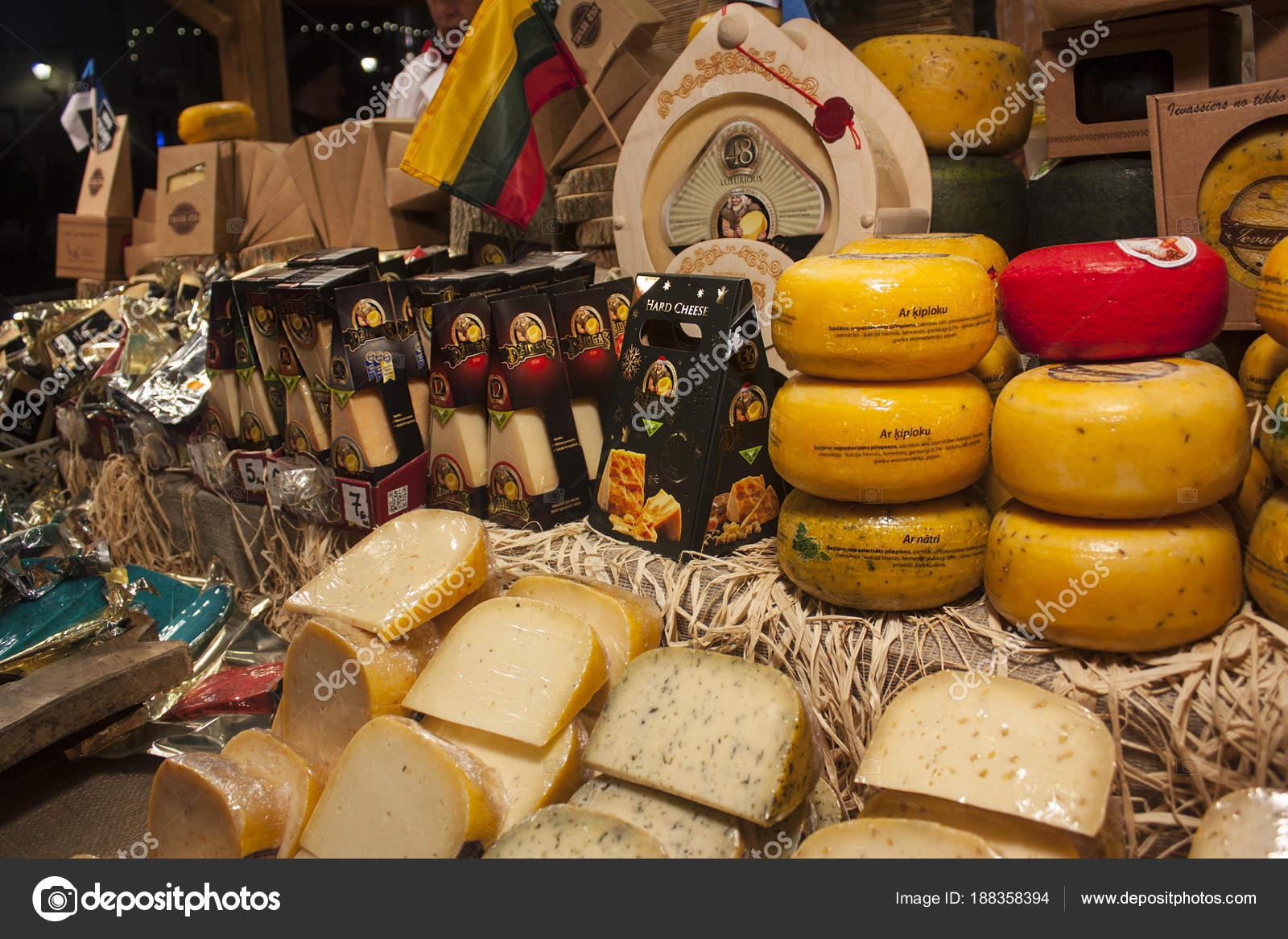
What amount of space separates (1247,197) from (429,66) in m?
3.56

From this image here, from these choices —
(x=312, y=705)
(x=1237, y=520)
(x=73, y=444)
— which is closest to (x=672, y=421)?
(x=312, y=705)

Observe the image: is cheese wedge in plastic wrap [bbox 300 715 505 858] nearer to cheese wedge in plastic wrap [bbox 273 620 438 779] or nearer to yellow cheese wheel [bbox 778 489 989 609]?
cheese wedge in plastic wrap [bbox 273 620 438 779]

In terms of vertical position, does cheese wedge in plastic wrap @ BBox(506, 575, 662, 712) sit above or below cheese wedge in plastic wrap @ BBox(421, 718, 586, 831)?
above

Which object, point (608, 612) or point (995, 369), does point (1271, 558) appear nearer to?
point (995, 369)

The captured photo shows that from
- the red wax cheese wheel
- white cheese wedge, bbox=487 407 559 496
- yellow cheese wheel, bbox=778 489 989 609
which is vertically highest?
the red wax cheese wheel

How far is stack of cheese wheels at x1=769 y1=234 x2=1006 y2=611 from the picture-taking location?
48.3 inches

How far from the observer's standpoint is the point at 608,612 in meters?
1.37

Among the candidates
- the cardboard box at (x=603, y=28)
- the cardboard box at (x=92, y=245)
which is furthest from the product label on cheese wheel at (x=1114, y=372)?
the cardboard box at (x=92, y=245)

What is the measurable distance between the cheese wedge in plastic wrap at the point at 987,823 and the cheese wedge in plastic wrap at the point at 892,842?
0.03m

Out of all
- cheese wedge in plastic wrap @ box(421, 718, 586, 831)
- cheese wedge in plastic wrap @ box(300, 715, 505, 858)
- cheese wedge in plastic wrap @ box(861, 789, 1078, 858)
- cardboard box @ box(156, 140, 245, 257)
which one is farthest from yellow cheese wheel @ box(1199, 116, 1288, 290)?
cardboard box @ box(156, 140, 245, 257)

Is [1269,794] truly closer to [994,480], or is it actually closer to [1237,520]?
[1237,520]

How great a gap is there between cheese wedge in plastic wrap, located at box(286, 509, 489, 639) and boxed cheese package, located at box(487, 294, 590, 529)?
28 cm

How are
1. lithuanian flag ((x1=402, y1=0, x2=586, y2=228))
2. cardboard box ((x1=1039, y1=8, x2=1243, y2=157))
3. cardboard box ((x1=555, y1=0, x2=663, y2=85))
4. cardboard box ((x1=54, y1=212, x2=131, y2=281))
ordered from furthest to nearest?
cardboard box ((x1=54, y1=212, x2=131, y2=281)) < cardboard box ((x1=555, y1=0, x2=663, y2=85)) < lithuanian flag ((x1=402, y1=0, x2=586, y2=228)) < cardboard box ((x1=1039, y1=8, x2=1243, y2=157))
